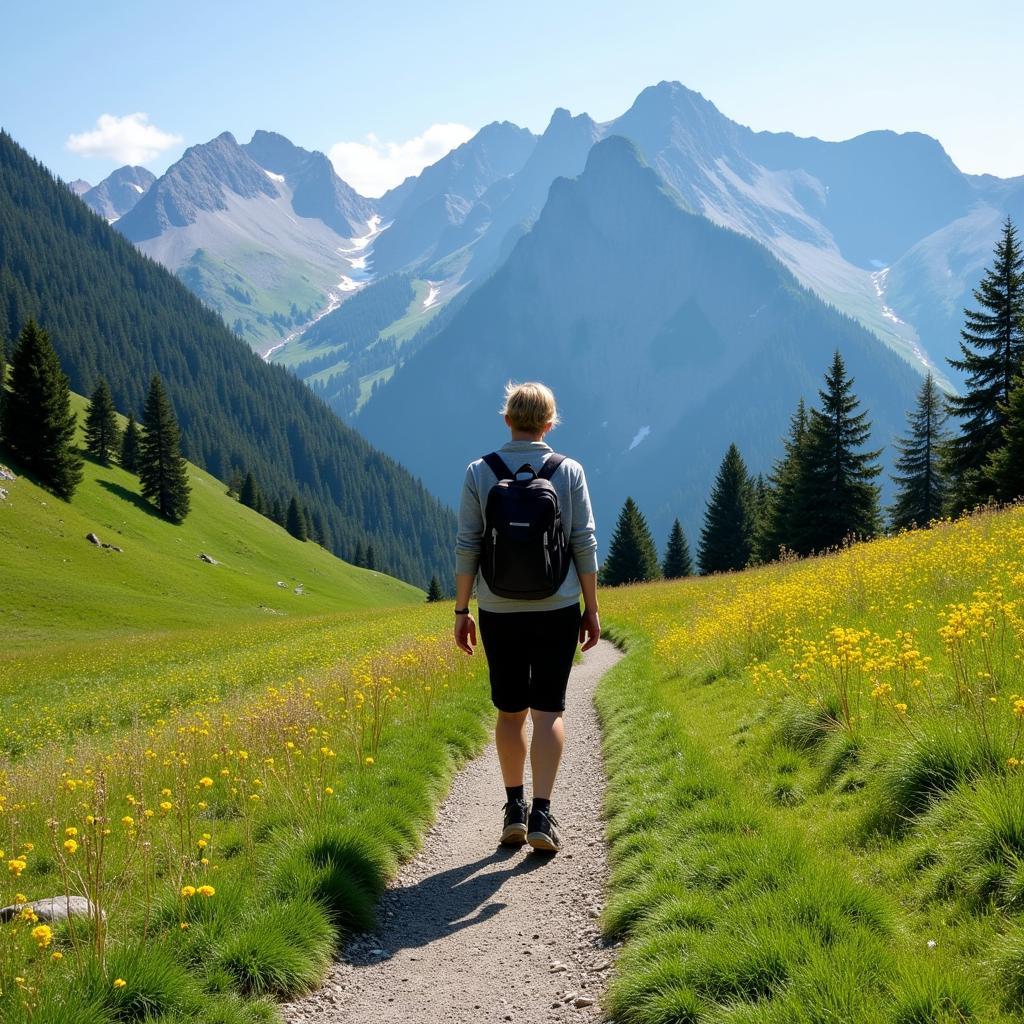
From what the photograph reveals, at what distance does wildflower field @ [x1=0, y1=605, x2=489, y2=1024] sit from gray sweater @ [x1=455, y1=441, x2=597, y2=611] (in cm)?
225

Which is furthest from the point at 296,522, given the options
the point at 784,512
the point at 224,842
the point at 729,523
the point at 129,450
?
the point at 224,842

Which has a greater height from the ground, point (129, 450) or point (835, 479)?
point (835, 479)

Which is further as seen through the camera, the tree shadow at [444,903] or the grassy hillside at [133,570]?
the grassy hillside at [133,570]

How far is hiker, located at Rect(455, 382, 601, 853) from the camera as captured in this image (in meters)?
5.59

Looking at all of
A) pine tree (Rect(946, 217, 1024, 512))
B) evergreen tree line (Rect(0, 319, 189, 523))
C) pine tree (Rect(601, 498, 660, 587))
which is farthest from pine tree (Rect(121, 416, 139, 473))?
pine tree (Rect(946, 217, 1024, 512))

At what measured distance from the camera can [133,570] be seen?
193ft

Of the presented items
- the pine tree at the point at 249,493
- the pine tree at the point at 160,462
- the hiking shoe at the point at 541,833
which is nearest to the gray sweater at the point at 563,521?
the hiking shoe at the point at 541,833

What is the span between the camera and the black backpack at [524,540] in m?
5.55

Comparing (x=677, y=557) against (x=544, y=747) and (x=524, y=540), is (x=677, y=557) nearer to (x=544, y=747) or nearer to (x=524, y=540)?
(x=544, y=747)

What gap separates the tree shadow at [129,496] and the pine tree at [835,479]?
64243 mm

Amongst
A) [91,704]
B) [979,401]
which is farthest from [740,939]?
[979,401]

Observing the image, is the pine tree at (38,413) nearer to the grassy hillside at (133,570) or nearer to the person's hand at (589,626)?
the grassy hillside at (133,570)

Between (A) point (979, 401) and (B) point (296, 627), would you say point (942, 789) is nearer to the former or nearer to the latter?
(A) point (979, 401)

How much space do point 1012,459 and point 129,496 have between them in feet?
250
